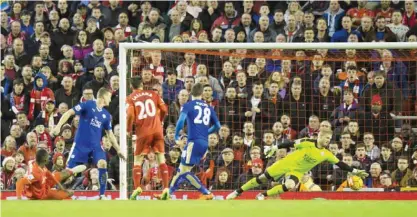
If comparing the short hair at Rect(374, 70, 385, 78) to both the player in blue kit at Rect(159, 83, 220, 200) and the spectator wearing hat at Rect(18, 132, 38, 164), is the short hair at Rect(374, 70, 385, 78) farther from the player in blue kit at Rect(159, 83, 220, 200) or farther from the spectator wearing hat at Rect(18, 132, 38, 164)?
the spectator wearing hat at Rect(18, 132, 38, 164)

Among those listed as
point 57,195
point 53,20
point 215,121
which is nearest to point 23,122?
point 53,20

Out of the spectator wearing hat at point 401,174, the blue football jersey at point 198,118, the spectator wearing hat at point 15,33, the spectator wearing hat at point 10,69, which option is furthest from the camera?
the spectator wearing hat at point 15,33

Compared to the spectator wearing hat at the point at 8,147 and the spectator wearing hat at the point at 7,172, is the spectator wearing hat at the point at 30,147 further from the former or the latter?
the spectator wearing hat at the point at 7,172

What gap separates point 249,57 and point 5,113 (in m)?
4.07

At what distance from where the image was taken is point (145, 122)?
16.1 m

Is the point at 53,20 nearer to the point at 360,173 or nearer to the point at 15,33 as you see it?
the point at 15,33

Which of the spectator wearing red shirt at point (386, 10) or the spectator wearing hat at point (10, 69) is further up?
the spectator wearing red shirt at point (386, 10)

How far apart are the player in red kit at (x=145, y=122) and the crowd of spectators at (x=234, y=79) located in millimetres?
831

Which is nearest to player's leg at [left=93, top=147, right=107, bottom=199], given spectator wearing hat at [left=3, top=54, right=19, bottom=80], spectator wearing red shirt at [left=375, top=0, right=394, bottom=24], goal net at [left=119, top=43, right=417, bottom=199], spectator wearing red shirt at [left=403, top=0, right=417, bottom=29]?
goal net at [left=119, top=43, right=417, bottom=199]

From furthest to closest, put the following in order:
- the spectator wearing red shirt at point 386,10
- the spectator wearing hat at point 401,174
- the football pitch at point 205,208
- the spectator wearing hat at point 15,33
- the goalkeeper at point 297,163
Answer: the spectator wearing hat at point 15,33 → the spectator wearing red shirt at point 386,10 → the spectator wearing hat at point 401,174 → the goalkeeper at point 297,163 → the football pitch at point 205,208

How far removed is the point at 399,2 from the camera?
753 inches

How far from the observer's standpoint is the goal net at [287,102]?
17.2 m

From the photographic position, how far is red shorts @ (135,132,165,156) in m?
16.1

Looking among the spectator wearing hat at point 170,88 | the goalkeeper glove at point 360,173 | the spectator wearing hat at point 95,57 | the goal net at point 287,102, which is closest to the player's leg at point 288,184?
the goalkeeper glove at point 360,173
